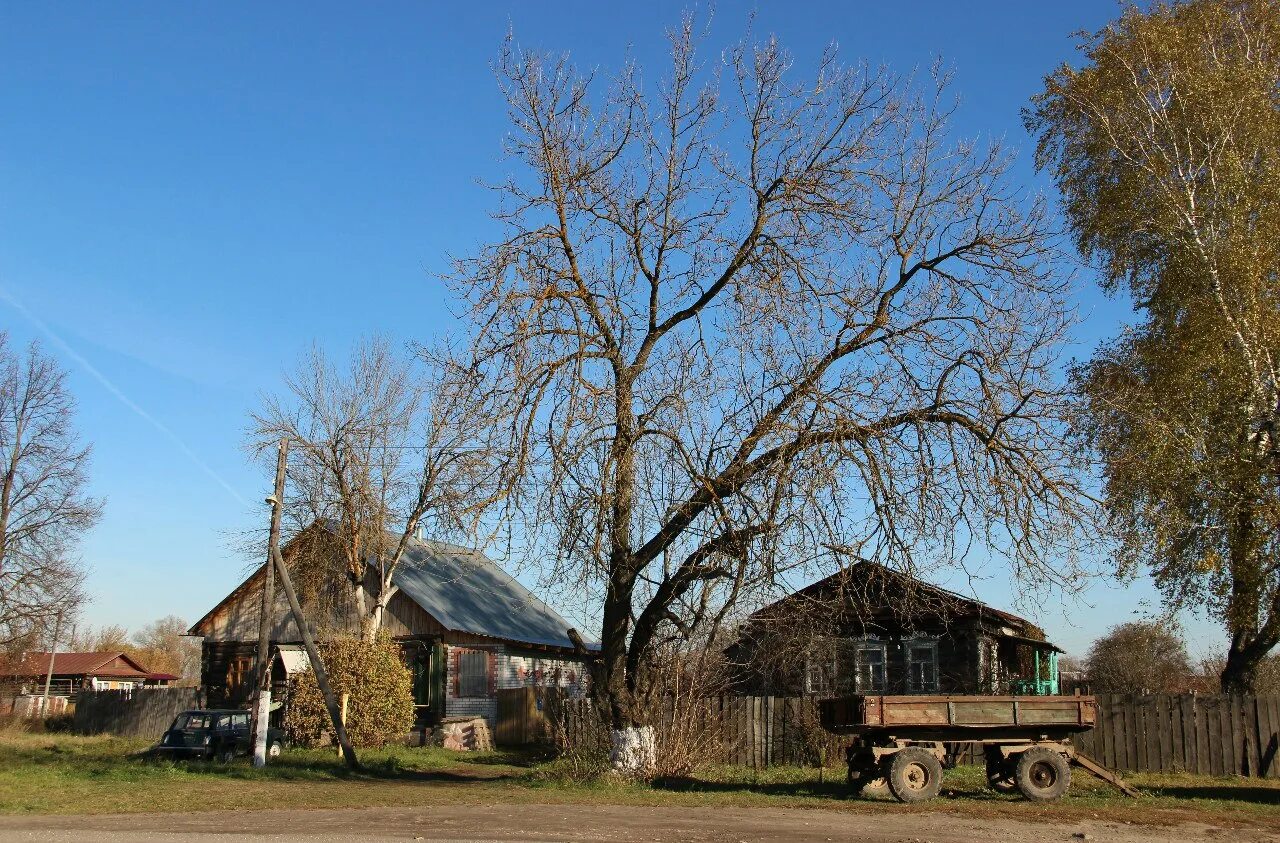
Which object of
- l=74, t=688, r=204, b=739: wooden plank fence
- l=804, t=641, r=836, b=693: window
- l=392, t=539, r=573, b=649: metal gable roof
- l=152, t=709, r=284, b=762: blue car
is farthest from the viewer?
l=74, t=688, r=204, b=739: wooden plank fence

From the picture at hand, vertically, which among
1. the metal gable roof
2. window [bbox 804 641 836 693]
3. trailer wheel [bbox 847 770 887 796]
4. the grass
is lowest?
the grass

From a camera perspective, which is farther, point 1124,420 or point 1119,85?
point 1119,85

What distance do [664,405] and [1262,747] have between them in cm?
Answer: 1464

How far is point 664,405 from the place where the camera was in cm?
1622

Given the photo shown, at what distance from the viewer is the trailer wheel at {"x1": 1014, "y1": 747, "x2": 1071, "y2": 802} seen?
16656 mm

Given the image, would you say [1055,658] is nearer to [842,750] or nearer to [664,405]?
[842,750]

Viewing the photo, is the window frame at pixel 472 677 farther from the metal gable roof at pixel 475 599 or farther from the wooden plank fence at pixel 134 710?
the wooden plank fence at pixel 134 710

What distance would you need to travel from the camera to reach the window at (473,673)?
33.4 metres

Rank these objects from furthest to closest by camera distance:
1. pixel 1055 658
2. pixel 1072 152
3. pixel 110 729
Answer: pixel 1055 658 < pixel 110 729 < pixel 1072 152

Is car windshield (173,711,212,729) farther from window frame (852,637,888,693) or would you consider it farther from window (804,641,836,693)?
window frame (852,637,888,693)

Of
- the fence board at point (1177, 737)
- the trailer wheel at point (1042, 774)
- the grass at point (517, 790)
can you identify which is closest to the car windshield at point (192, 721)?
the grass at point (517, 790)

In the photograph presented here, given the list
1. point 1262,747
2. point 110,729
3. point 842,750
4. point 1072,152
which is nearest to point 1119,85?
point 1072,152

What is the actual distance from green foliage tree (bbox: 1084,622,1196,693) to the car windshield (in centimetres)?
3421

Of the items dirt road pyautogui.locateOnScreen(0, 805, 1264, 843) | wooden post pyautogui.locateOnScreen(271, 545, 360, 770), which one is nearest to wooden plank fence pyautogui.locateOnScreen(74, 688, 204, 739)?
wooden post pyautogui.locateOnScreen(271, 545, 360, 770)
